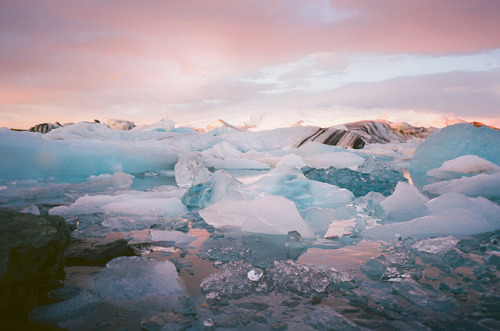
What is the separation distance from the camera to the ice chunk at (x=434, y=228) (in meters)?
2.00

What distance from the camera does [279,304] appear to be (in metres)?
1.11

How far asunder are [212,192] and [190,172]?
6.17ft

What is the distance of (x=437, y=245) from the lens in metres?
1.70

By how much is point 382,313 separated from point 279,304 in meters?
0.37

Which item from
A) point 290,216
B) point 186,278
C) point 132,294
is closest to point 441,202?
point 290,216

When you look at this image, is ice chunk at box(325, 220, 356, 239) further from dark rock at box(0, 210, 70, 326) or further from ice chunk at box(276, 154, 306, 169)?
ice chunk at box(276, 154, 306, 169)

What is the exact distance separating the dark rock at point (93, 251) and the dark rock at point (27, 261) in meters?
0.20

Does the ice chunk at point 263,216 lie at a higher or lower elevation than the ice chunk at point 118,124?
lower

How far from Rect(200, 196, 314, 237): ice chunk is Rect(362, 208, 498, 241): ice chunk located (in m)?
0.50

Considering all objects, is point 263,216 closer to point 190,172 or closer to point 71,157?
point 190,172

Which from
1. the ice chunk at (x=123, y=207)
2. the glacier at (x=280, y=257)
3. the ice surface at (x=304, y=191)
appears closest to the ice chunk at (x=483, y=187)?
the glacier at (x=280, y=257)

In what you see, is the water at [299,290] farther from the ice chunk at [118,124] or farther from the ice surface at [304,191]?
the ice chunk at [118,124]

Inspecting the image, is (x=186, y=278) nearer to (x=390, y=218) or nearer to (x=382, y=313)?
(x=382, y=313)

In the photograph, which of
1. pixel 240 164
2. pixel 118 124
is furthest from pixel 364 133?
pixel 118 124
